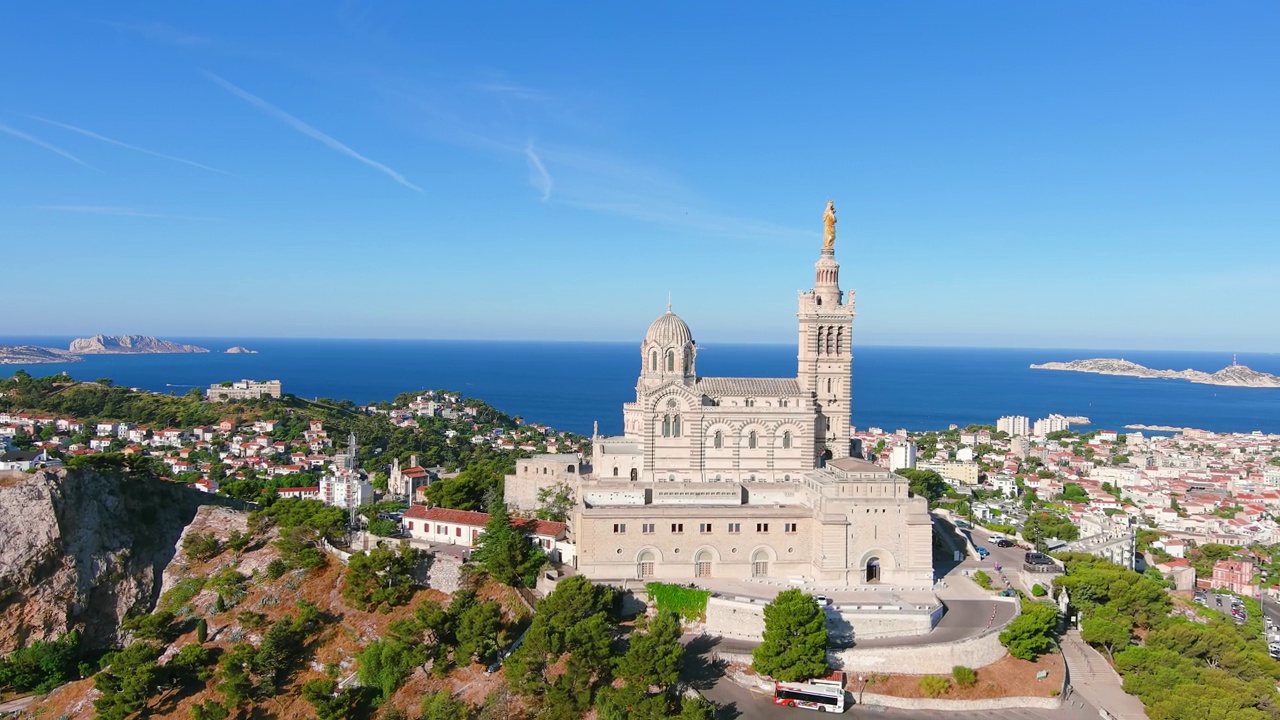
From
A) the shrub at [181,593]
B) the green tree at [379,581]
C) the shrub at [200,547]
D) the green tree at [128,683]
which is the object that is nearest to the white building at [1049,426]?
the green tree at [379,581]

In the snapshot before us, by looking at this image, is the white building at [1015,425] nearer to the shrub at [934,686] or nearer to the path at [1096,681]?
the path at [1096,681]

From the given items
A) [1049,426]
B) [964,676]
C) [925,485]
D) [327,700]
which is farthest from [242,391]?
[1049,426]

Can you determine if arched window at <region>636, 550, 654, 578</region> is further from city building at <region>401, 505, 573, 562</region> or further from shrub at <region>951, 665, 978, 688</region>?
shrub at <region>951, 665, 978, 688</region>

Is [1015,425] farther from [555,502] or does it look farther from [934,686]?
[934,686]

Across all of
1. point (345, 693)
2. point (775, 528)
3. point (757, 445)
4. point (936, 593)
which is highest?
point (757, 445)

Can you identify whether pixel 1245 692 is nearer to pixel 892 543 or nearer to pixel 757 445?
pixel 892 543

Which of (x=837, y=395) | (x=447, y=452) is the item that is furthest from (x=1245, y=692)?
(x=447, y=452)

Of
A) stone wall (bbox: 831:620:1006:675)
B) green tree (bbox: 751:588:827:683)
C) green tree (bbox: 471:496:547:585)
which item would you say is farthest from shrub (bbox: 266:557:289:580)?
stone wall (bbox: 831:620:1006:675)
